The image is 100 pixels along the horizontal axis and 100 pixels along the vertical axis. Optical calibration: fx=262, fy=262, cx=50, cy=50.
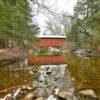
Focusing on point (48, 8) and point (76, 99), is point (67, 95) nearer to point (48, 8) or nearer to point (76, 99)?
point (76, 99)

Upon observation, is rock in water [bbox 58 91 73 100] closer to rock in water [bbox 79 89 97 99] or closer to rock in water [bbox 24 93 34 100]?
rock in water [bbox 79 89 97 99]

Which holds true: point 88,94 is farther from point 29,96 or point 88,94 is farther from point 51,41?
point 51,41

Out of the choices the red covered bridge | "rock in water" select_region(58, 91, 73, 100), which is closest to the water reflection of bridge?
"rock in water" select_region(58, 91, 73, 100)

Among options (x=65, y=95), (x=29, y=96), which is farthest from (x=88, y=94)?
(x=29, y=96)

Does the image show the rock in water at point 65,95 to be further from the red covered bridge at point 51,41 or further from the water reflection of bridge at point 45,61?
the red covered bridge at point 51,41

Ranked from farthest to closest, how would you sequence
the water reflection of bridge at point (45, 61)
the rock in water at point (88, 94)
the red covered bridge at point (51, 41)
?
the red covered bridge at point (51, 41), the water reflection of bridge at point (45, 61), the rock in water at point (88, 94)

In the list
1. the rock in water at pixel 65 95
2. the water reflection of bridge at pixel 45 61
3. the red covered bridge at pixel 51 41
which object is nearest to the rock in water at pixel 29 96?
the rock in water at pixel 65 95

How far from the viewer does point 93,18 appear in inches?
797

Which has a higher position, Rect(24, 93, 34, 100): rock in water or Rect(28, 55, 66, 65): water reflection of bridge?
Rect(24, 93, 34, 100): rock in water

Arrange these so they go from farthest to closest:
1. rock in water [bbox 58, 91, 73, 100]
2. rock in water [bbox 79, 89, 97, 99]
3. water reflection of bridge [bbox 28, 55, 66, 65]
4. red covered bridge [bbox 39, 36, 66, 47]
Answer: red covered bridge [bbox 39, 36, 66, 47] < water reflection of bridge [bbox 28, 55, 66, 65] < rock in water [bbox 79, 89, 97, 99] < rock in water [bbox 58, 91, 73, 100]

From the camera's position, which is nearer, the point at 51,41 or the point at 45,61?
the point at 45,61

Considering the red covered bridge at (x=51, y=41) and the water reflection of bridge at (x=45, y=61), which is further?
the red covered bridge at (x=51, y=41)

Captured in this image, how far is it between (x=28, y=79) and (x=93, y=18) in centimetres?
1181

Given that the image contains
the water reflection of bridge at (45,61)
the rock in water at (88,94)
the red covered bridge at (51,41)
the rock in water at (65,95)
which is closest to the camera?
the rock in water at (65,95)
